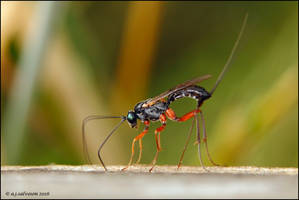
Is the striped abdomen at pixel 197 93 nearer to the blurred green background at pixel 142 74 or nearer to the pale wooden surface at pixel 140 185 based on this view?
the blurred green background at pixel 142 74

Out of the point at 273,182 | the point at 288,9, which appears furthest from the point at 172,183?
the point at 288,9

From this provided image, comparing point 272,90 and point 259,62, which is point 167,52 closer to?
point 259,62

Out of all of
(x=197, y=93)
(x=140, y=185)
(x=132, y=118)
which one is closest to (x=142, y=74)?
(x=132, y=118)

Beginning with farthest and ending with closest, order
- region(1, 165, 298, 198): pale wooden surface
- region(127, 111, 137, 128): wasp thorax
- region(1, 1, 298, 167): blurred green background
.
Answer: region(127, 111, 137, 128): wasp thorax → region(1, 1, 298, 167): blurred green background → region(1, 165, 298, 198): pale wooden surface

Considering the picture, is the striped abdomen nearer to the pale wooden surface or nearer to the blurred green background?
the blurred green background

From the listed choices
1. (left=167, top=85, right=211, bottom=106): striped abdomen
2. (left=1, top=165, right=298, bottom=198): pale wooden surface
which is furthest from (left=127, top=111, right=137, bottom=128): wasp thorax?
(left=1, top=165, right=298, bottom=198): pale wooden surface

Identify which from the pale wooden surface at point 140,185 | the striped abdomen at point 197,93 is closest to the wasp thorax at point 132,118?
the striped abdomen at point 197,93
